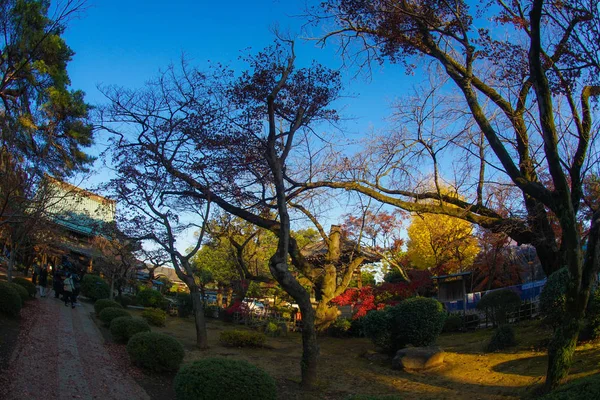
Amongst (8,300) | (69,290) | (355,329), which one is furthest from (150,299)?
(8,300)

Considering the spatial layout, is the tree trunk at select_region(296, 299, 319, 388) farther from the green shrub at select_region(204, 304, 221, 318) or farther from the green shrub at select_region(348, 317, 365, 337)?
the green shrub at select_region(204, 304, 221, 318)

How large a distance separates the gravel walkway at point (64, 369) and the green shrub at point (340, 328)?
9195 mm

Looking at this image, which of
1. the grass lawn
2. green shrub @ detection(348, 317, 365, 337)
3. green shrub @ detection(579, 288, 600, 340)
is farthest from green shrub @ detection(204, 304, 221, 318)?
green shrub @ detection(579, 288, 600, 340)

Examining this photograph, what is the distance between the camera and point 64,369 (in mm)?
9016

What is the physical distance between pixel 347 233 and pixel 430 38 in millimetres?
11580

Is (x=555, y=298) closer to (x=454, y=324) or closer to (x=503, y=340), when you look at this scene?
(x=503, y=340)

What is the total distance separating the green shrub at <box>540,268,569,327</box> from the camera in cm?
959

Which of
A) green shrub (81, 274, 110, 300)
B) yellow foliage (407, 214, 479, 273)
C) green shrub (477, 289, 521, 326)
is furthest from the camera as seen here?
green shrub (81, 274, 110, 300)

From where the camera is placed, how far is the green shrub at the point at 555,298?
9.59m

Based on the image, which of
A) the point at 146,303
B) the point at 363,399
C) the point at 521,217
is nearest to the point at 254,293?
the point at 146,303

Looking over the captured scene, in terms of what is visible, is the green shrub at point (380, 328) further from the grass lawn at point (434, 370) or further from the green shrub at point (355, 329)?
the green shrub at point (355, 329)

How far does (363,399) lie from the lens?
16.8 ft

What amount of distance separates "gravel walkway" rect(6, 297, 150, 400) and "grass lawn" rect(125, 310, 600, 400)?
104 inches

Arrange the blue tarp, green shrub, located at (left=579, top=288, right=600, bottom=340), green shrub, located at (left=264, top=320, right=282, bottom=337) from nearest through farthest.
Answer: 1. green shrub, located at (left=579, top=288, right=600, bottom=340)
2. green shrub, located at (left=264, top=320, right=282, bottom=337)
3. the blue tarp
